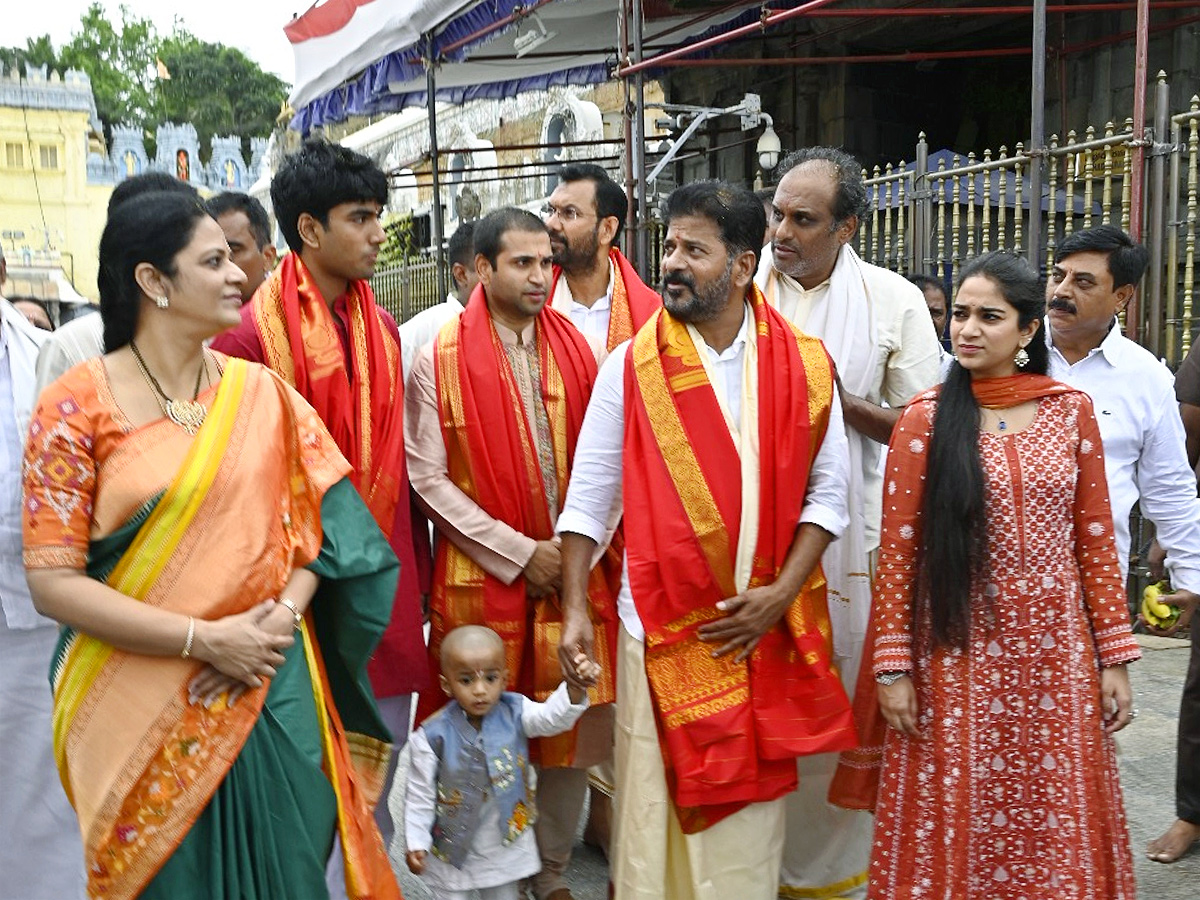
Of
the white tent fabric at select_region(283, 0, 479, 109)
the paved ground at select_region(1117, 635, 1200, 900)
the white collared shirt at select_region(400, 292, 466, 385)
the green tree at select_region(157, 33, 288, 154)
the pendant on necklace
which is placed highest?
the green tree at select_region(157, 33, 288, 154)

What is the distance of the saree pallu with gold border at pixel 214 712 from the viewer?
244 cm

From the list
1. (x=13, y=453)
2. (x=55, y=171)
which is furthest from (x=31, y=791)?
(x=55, y=171)

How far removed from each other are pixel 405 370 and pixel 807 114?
9165 mm

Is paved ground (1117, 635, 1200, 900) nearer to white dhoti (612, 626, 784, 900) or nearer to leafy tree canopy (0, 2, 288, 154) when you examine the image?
white dhoti (612, 626, 784, 900)

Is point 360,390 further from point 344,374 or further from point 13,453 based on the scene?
point 13,453

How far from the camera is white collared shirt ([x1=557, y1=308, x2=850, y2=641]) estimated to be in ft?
10.4

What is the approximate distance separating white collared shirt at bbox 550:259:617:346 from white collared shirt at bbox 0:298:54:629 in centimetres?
166

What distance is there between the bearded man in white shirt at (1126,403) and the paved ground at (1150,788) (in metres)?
0.13

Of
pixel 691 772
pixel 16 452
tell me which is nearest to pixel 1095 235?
pixel 691 772

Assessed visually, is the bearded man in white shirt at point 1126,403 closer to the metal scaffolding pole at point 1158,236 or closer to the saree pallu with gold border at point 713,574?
the saree pallu with gold border at point 713,574

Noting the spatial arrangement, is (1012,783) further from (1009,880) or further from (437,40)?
(437,40)

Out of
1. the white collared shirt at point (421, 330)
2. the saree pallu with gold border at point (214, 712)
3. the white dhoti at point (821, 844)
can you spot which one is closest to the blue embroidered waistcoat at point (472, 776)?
the saree pallu with gold border at point (214, 712)

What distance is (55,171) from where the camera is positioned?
34.4 meters

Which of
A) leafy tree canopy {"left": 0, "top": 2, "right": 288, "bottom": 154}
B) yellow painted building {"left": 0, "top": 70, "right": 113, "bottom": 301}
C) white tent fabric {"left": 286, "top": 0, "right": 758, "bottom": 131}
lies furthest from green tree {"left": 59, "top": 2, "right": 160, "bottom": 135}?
white tent fabric {"left": 286, "top": 0, "right": 758, "bottom": 131}
